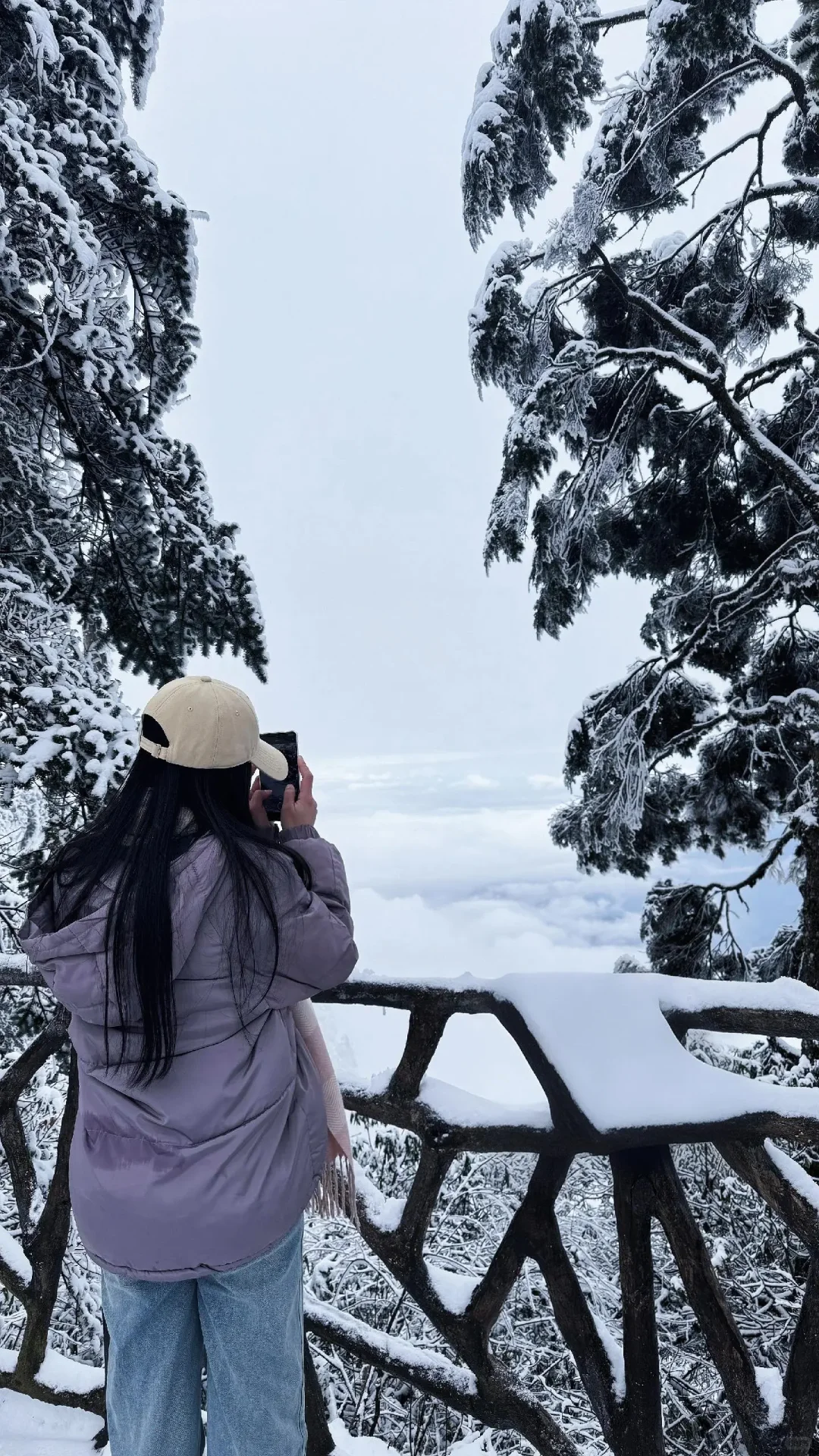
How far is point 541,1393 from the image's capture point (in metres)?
3.89

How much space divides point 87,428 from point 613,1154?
435 centimetres

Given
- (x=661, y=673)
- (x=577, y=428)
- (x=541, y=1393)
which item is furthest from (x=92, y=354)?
(x=661, y=673)

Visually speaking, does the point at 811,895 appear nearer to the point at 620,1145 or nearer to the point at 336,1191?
the point at 620,1145

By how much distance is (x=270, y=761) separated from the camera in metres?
1.32

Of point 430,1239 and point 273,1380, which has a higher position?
point 273,1380

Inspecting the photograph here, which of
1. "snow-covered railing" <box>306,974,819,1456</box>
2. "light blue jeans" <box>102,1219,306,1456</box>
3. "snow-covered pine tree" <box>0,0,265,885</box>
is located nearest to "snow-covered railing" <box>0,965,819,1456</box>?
"snow-covered railing" <box>306,974,819,1456</box>

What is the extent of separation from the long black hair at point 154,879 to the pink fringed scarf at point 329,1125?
0.90 feet

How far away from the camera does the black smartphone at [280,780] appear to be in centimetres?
132

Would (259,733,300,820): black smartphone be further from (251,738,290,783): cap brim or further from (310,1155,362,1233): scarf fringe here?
(310,1155,362,1233): scarf fringe

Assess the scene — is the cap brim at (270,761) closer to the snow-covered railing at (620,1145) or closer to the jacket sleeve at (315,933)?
the jacket sleeve at (315,933)

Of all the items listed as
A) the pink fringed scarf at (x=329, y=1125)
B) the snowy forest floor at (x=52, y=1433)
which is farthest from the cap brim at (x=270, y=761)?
the snowy forest floor at (x=52, y=1433)

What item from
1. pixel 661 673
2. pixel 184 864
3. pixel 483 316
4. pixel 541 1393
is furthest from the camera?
pixel 661 673

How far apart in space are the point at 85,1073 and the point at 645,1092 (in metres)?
0.93

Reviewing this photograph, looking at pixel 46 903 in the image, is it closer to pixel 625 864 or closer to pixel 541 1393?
pixel 541 1393
